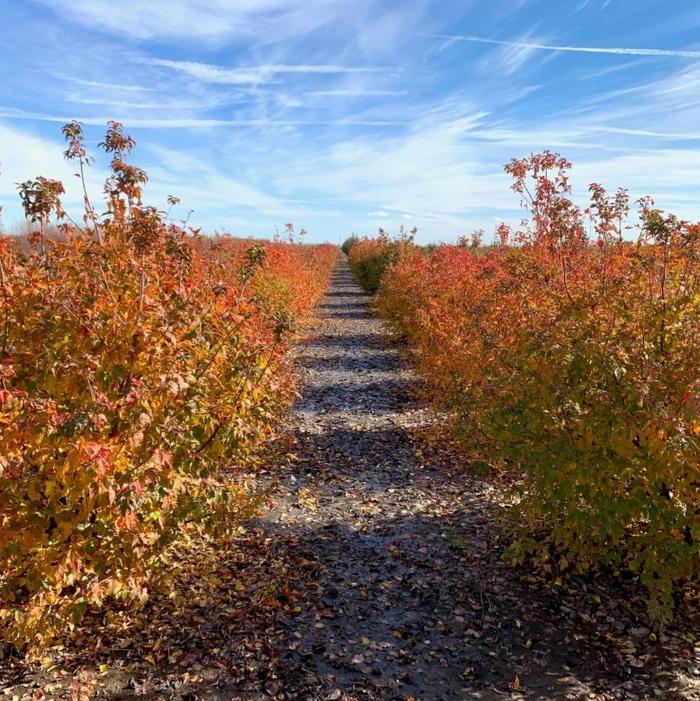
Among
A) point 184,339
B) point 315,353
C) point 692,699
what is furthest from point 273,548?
point 315,353

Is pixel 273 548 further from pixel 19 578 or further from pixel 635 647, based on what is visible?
pixel 635 647

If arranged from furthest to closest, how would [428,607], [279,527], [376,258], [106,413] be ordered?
[376,258]
[279,527]
[428,607]
[106,413]

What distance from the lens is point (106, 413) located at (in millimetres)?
3133

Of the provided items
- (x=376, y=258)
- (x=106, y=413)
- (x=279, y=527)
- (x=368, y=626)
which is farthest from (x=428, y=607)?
(x=376, y=258)

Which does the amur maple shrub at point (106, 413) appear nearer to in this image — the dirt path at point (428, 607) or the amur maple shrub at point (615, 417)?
the dirt path at point (428, 607)

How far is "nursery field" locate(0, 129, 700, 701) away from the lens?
3.23 metres

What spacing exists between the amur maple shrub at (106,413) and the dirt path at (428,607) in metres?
1.24

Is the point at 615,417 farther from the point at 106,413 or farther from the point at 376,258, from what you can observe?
the point at 376,258

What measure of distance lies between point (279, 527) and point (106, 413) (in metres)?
2.95

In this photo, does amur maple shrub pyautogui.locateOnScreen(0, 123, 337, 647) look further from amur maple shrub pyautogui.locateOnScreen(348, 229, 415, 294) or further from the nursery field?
amur maple shrub pyautogui.locateOnScreen(348, 229, 415, 294)

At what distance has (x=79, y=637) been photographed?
3.94 m

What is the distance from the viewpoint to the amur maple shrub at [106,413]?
9.78 ft

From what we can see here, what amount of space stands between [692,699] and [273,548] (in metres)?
3.34

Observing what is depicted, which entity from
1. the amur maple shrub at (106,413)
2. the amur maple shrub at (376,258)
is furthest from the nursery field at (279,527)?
the amur maple shrub at (376,258)
